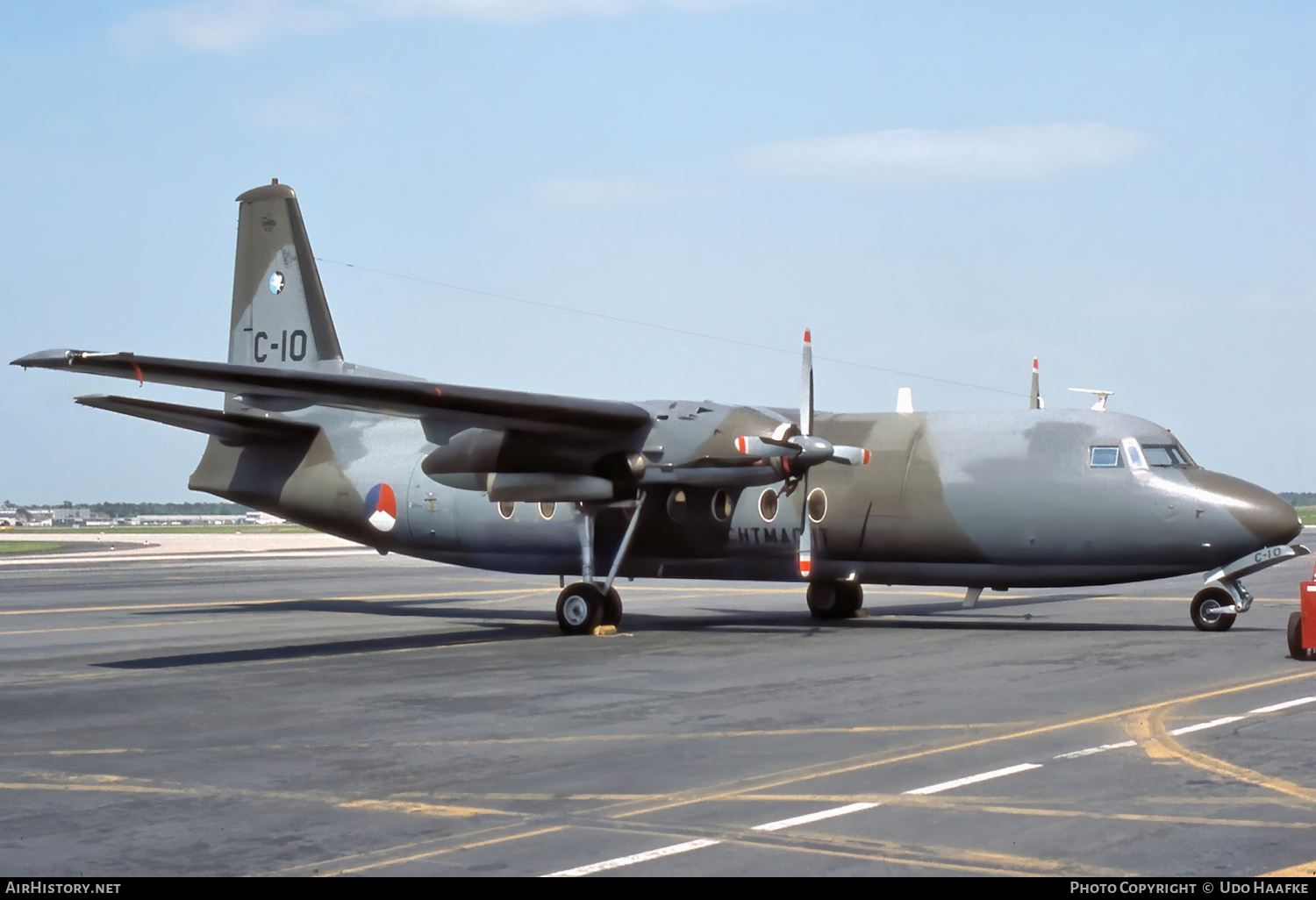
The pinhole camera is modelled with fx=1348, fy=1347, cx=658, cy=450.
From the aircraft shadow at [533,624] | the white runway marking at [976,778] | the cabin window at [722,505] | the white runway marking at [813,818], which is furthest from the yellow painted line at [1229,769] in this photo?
the cabin window at [722,505]

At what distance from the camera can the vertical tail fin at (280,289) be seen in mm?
28516

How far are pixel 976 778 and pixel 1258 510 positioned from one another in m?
12.6

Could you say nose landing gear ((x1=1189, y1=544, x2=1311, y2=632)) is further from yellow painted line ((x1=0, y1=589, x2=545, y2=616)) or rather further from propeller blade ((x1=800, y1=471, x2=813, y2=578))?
yellow painted line ((x1=0, y1=589, x2=545, y2=616))

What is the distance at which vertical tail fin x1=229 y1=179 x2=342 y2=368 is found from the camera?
28516 millimetres

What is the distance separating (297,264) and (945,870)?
78.8 ft

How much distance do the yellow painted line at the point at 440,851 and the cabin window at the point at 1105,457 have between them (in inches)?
593

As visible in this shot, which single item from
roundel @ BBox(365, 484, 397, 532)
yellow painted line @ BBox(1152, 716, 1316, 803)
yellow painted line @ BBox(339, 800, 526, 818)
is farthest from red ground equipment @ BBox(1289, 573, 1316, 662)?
roundel @ BBox(365, 484, 397, 532)

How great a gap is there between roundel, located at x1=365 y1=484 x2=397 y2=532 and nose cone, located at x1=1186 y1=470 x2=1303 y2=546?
14.3 m

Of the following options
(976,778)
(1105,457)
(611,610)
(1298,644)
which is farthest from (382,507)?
(976,778)

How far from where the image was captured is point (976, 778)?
389 inches

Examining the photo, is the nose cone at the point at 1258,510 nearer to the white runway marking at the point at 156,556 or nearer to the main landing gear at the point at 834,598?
the main landing gear at the point at 834,598

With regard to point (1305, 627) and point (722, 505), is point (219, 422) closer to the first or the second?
point (722, 505)

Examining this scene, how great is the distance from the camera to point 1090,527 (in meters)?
21.0
